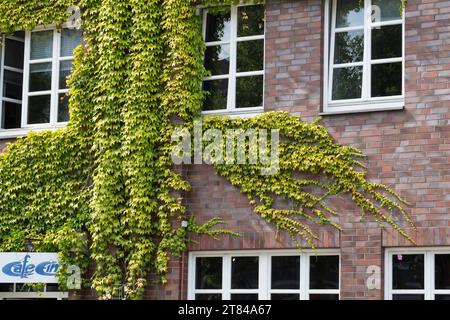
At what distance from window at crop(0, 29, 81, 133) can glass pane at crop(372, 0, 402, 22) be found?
16.4 ft

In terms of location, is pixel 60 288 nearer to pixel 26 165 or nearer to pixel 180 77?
pixel 26 165

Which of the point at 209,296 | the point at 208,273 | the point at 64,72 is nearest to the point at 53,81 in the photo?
the point at 64,72

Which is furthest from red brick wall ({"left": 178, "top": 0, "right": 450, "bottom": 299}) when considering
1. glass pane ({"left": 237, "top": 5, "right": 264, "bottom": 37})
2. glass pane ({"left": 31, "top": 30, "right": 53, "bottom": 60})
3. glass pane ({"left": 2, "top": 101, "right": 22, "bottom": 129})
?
glass pane ({"left": 2, "top": 101, "right": 22, "bottom": 129})

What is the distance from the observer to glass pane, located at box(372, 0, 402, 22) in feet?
50.4

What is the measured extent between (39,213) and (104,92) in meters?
2.15

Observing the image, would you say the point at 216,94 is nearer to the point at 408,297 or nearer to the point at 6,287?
the point at 408,297

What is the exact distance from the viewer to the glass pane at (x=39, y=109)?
58.9ft

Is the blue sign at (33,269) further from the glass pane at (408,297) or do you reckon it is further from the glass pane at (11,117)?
the glass pane at (408,297)

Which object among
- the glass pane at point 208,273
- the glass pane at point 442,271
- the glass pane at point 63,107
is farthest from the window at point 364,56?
the glass pane at point 63,107

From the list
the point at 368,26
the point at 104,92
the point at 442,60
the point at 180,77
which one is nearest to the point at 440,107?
the point at 442,60

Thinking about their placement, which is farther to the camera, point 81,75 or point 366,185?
point 81,75

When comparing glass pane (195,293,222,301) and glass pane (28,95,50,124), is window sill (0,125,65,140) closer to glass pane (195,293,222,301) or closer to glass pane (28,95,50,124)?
glass pane (28,95,50,124)

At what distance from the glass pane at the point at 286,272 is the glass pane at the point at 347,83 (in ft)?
7.80
